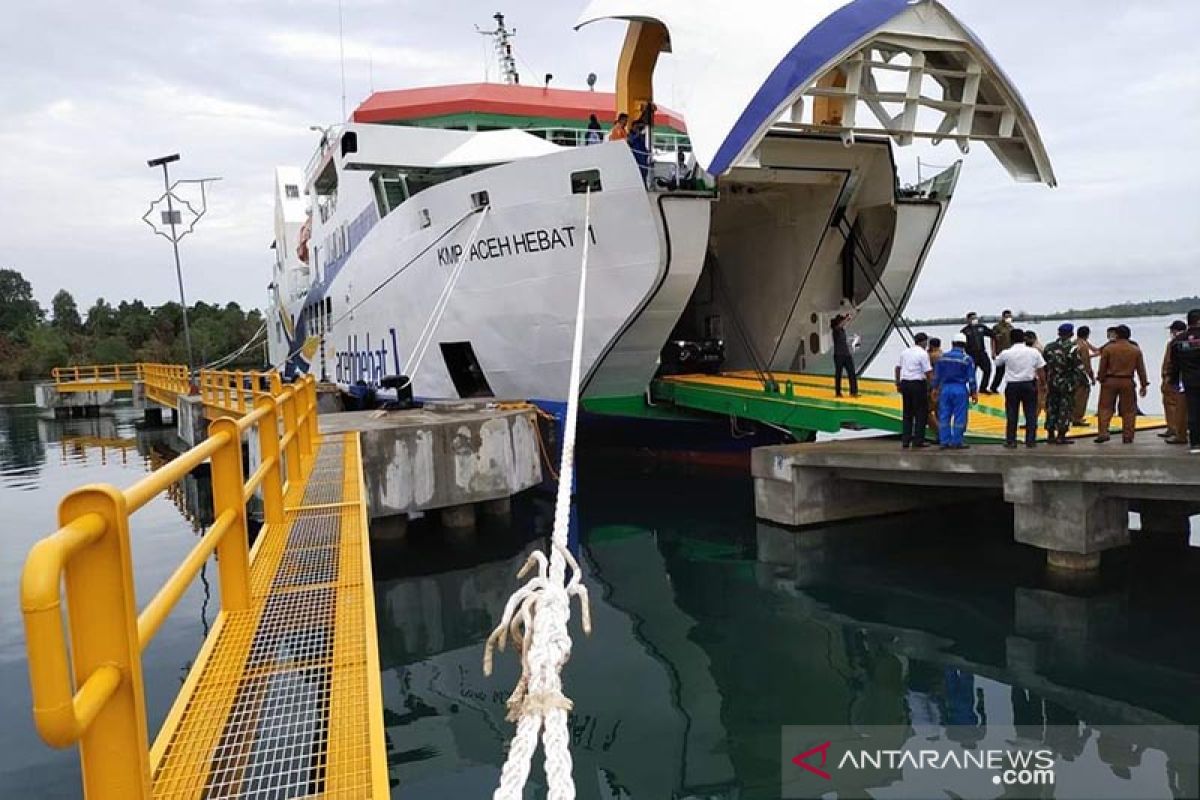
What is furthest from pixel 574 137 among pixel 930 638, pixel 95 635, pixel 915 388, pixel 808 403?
pixel 95 635

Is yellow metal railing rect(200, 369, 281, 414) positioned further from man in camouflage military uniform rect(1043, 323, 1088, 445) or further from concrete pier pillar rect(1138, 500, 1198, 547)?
concrete pier pillar rect(1138, 500, 1198, 547)

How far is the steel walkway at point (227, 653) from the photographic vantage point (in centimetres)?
203

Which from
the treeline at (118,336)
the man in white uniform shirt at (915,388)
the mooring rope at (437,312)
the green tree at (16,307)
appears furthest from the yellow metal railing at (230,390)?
the green tree at (16,307)

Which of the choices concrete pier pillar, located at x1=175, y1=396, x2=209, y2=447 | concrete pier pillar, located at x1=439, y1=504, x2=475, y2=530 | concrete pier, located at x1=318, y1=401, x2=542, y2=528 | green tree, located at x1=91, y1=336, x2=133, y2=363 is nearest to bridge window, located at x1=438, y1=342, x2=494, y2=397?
concrete pier, located at x1=318, y1=401, x2=542, y2=528

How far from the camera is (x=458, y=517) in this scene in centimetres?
1044

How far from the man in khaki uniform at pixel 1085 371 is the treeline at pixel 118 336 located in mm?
53073

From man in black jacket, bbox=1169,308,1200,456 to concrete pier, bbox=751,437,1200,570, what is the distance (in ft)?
0.72

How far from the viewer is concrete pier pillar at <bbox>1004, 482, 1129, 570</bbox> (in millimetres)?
7836

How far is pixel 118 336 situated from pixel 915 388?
72.2 metres

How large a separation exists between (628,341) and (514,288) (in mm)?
1752

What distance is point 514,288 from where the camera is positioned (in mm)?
11969

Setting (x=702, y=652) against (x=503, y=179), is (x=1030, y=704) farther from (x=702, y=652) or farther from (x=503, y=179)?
(x=503, y=179)

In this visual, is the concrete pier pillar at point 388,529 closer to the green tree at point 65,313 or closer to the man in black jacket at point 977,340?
the man in black jacket at point 977,340

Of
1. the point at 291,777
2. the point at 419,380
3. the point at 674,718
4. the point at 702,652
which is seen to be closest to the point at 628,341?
the point at 419,380
